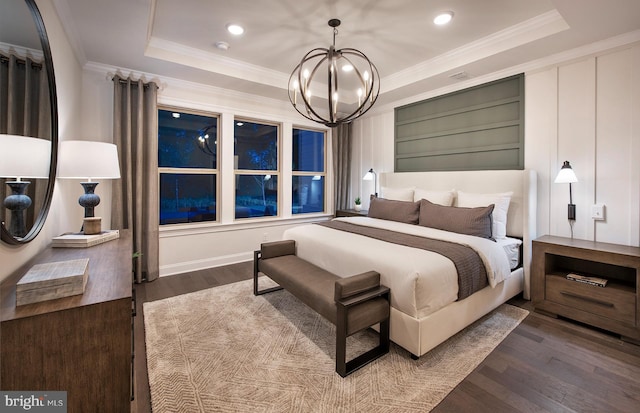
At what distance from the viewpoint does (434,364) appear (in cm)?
195

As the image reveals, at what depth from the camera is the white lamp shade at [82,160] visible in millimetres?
2010

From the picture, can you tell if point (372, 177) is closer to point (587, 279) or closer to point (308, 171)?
point (308, 171)

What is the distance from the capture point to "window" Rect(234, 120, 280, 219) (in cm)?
454

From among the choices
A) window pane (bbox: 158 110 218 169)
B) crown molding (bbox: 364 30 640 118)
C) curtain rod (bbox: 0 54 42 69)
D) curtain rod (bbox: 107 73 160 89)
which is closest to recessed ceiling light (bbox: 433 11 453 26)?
crown molding (bbox: 364 30 640 118)

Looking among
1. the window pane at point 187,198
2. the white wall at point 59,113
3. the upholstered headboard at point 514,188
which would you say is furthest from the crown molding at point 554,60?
the white wall at point 59,113

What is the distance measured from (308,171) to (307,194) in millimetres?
449

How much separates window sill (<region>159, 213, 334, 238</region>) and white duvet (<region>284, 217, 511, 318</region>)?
4.93ft

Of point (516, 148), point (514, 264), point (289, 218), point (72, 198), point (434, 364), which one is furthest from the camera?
point (289, 218)

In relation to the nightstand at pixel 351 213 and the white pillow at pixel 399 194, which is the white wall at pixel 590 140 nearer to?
the white pillow at pixel 399 194

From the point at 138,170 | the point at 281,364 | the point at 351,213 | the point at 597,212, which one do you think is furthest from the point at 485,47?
the point at 138,170

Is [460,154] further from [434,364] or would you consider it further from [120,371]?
[120,371]

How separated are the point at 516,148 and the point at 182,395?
4.01m

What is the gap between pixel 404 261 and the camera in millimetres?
2045

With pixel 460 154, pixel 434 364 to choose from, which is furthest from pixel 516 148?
pixel 434 364
